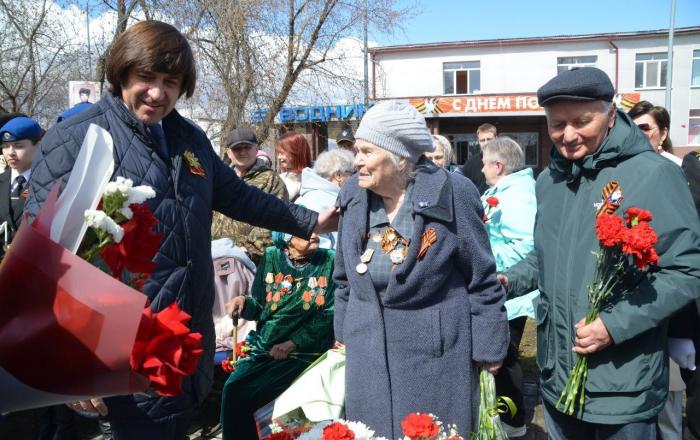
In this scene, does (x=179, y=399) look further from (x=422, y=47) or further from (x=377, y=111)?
(x=422, y=47)

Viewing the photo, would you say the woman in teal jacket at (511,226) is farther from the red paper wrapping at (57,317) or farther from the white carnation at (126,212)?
the red paper wrapping at (57,317)

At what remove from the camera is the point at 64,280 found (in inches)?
39.2

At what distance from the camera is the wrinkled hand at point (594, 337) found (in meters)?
2.07

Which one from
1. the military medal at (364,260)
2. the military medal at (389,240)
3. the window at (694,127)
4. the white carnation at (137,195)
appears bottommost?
the window at (694,127)

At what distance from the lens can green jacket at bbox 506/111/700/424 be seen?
6.72ft

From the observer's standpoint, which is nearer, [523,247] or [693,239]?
[693,239]

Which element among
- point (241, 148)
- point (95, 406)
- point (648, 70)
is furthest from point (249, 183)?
point (648, 70)

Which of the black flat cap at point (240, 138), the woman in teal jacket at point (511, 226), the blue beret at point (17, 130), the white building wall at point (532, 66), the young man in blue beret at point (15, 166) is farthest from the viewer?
the white building wall at point (532, 66)

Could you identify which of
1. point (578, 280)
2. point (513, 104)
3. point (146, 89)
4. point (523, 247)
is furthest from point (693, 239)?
point (513, 104)

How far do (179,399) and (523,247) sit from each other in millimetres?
2353

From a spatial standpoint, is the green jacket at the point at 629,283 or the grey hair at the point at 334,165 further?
the grey hair at the point at 334,165

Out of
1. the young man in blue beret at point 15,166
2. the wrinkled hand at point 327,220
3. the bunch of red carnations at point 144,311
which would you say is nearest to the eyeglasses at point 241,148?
the young man in blue beret at point 15,166

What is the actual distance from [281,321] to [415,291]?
153cm

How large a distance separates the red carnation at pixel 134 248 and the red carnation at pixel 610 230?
4.68 feet
